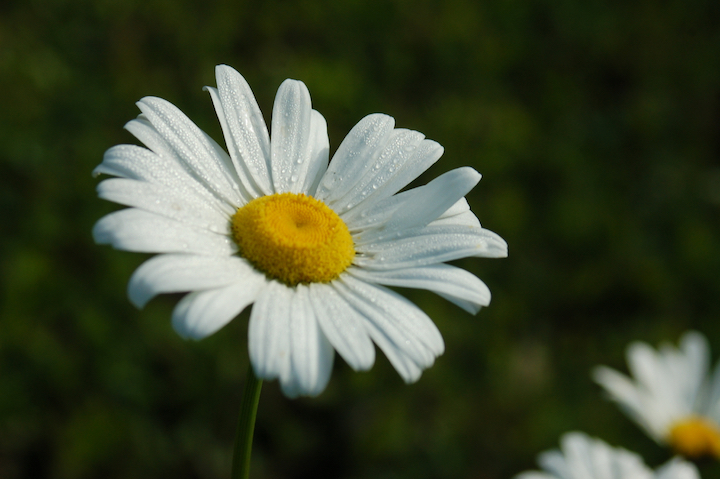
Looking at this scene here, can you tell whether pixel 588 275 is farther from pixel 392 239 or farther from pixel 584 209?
pixel 392 239

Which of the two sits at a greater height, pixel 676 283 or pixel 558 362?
pixel 676 283

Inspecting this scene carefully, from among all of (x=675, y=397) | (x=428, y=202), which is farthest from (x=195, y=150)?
(x=675, y=397)

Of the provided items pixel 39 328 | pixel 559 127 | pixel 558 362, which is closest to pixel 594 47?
→ pixel 559 127

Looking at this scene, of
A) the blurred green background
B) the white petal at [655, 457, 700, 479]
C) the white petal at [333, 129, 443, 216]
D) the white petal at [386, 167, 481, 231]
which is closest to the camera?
the white petal at [386, 167, 481, 231]

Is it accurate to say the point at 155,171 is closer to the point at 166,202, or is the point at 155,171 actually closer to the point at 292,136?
the point at 166,202

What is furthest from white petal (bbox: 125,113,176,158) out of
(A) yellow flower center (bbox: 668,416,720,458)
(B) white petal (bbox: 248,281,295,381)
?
(A) yellow flower center (bbox: 668,416,720,458)

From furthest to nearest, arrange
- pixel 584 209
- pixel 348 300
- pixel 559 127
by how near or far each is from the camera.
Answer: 1. pixel 559 127
2. pixel 584 209
3. pixel 348 300

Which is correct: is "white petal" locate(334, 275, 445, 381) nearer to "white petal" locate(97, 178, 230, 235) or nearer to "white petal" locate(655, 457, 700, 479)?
"white petal" locate(97, 178, 230, 235)
